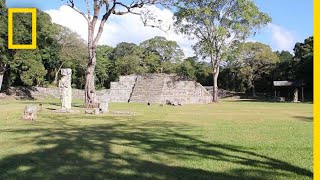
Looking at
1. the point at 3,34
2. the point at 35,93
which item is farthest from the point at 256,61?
the point at 3,34

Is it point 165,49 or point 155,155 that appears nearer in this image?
point 155,155

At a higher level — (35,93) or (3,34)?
(3,34)

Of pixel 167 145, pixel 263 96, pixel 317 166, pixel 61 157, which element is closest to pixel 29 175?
pixel 61 157

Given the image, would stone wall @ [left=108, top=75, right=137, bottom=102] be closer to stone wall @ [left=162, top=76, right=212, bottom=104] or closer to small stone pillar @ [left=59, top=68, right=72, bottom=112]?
stone wall @ [left=162, top=76, right=212, bottom=104]

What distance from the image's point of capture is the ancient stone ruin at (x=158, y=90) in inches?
1373

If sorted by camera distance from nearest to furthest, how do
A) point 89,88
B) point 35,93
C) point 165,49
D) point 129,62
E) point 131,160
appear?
1. point 131,160
2. point 89,88
3. point 35,93
4. point 129,62
5. point 165,49

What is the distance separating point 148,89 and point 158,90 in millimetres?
1054

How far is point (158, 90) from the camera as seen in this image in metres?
35.5

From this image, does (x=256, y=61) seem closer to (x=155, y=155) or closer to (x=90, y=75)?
(x=90, y=75)

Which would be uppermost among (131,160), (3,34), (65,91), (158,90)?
(3,34)

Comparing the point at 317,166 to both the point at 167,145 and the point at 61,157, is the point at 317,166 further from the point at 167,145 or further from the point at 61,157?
the point at 167,145

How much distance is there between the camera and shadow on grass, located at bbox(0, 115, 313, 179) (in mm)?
5355

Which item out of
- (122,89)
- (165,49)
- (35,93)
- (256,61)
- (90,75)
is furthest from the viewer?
(165,49)

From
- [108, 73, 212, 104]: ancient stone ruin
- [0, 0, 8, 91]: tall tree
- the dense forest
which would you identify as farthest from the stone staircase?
[0, 0, 8, 91]: tall tree
